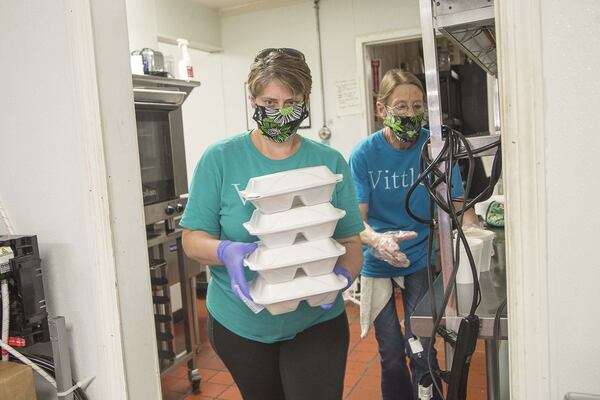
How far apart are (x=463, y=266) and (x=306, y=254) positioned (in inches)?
18.7

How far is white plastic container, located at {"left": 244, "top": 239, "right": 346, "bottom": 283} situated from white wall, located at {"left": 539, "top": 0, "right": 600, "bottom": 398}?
505 mm

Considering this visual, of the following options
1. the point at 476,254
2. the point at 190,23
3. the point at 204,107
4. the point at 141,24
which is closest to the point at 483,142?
the point at 476,254

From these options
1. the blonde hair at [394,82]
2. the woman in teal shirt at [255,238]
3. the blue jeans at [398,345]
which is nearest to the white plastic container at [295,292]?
the woman in teal shirt at [255,238]

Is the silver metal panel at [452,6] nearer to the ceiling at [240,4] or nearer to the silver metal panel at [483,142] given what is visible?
the silver metal panel at [483,142]

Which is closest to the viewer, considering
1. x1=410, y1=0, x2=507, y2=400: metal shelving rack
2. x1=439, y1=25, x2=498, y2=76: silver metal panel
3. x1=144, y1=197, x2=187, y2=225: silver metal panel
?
x1=410, y1=0, x2=507, y2=400: metal shelving rack

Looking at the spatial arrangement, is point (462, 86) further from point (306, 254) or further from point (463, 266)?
point (306, 254)

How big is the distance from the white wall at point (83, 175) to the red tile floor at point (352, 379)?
161cm

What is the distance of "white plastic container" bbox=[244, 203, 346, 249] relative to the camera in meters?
1.22

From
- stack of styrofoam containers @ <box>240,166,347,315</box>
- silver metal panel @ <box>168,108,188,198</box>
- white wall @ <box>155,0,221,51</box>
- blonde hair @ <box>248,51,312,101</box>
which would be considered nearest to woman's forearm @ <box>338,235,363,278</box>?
stack of styrofoam containers @ <box>240,166,347,315</box>

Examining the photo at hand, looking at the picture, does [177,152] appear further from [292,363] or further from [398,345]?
[292,363]

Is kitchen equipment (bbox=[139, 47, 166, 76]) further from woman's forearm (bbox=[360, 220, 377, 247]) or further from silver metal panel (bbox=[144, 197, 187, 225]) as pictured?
woman's forearm (bbox=[360, 220, 377, 247])

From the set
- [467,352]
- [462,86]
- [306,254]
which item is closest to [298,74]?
[306,254]

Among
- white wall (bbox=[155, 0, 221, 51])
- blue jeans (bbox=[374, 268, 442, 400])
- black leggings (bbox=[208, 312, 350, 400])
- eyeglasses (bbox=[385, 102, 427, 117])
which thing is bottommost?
blue jeans (bbox=[374, 268, 442, 400])

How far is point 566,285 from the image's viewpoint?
0.91 meters
